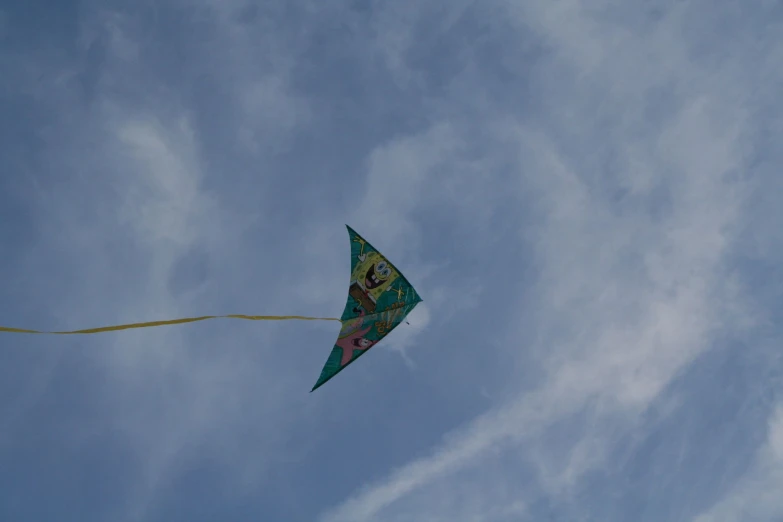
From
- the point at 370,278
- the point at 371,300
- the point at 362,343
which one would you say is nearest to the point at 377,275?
the point at 370,278

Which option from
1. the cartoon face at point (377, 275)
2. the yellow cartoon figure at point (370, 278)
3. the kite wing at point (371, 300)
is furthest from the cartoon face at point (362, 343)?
the cartoon face at point (377, 275)

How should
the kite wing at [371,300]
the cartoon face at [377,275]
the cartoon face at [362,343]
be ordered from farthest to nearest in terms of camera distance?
1. the cartoon face at [377,275]
2. the kite wing at [371,300]
3. the cartoon face at [362,343]

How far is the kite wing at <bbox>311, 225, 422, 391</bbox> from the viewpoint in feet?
80.1

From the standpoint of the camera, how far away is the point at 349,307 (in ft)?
82.1

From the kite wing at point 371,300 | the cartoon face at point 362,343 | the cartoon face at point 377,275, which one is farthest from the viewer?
the cartoon face at point 377,275

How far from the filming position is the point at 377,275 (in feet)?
81.7

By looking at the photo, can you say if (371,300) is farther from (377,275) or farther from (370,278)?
(377,275)

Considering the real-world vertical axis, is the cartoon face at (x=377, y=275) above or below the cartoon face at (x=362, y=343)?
above

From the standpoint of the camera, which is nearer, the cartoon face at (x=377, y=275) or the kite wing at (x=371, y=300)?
the kite wing at (x=371, y=300)

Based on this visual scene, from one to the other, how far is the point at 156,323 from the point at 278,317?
395 cm

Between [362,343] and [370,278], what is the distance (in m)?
2.78

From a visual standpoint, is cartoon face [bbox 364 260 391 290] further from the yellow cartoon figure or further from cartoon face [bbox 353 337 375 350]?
cartoon face [bbox 353 337 375 350]

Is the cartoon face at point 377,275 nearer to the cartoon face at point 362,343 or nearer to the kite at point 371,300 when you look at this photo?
the kite at point 371,300

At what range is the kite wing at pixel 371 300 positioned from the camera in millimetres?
24422
